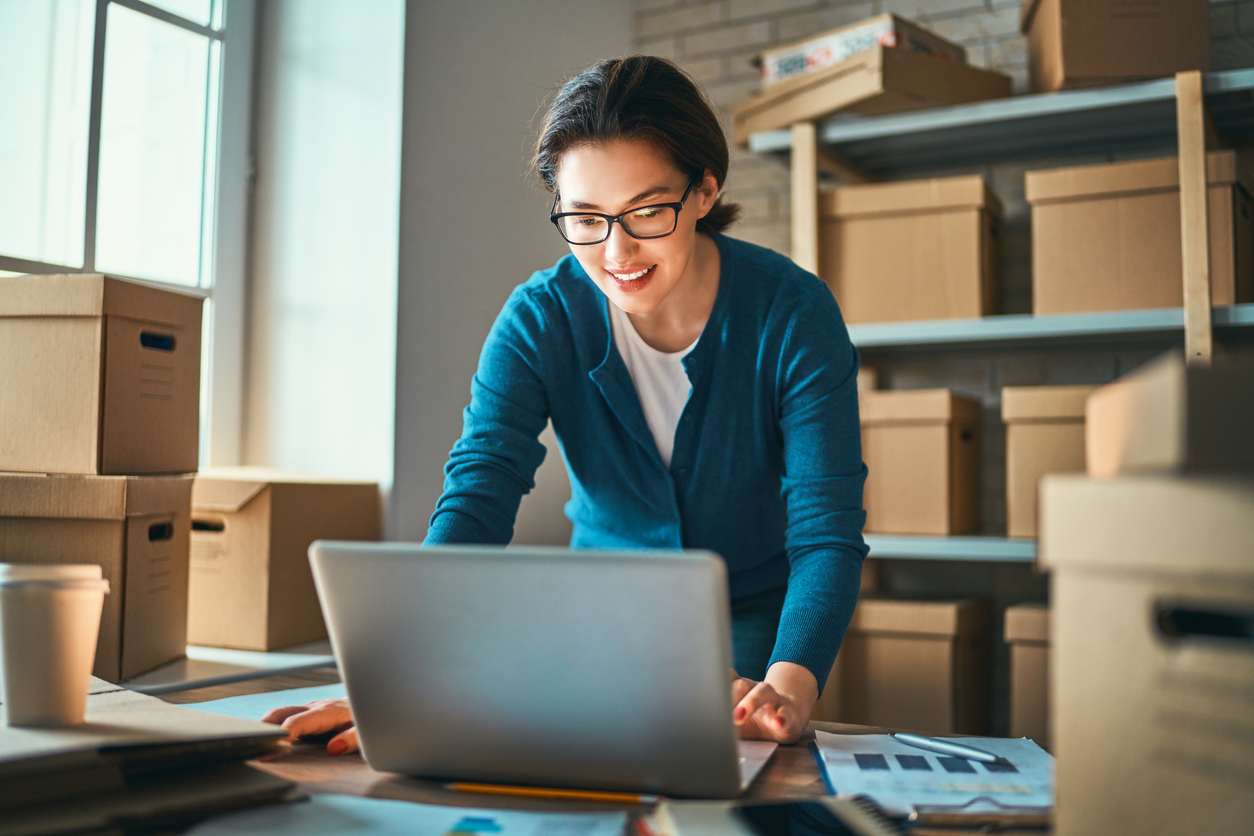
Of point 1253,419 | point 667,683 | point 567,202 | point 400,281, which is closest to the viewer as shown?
point 1253,419

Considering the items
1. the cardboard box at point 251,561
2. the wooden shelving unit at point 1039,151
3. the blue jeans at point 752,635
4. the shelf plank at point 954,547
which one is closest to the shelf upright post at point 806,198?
the wooden shelving unit at point 1039,151

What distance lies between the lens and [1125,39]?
1.83 meters

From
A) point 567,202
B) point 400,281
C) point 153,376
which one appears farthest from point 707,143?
point 400,281

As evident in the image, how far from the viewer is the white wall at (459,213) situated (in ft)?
6.36

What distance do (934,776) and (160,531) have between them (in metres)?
1.16

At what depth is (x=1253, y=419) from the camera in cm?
39

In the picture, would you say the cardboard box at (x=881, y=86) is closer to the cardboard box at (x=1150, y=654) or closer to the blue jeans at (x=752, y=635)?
the blue jeans at (x=752, y=635)

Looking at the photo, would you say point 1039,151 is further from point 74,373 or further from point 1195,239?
point 74,373

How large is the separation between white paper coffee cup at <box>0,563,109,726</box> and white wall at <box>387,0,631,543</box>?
126cm

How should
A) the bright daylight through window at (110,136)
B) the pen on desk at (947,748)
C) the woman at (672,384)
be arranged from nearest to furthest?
the pen on desk at (947,748) < the woman at (672,384) < the bright daylight through window at (110,136)

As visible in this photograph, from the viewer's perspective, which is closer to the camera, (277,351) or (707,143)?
Result: (707,143)

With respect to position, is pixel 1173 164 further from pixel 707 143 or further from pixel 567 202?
pixel 567 202

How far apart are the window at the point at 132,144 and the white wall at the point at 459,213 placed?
43 cm

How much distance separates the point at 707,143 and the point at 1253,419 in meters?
0.80
